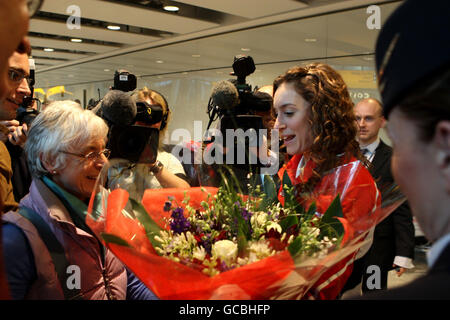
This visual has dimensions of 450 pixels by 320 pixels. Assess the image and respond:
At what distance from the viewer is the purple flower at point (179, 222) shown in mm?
956

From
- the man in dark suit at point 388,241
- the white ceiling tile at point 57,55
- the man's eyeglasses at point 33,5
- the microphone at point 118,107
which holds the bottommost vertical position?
the man in dark suit at point 388,241

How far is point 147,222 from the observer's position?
0.98 meters

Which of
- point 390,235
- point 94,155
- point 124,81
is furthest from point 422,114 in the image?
point 390,235

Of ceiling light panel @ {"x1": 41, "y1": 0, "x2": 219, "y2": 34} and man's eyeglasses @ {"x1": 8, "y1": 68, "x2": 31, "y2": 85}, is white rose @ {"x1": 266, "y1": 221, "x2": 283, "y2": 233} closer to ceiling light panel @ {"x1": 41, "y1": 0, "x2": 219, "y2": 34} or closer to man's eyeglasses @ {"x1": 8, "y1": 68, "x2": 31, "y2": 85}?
man's eyeglasses @ {"x1": 8, "y1": 68, "x2": 31, "y2": 85}

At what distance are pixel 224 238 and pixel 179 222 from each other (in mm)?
110

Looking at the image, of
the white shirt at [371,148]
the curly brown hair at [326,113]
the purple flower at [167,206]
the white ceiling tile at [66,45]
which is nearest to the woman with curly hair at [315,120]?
the curly brown hair at [326,113]

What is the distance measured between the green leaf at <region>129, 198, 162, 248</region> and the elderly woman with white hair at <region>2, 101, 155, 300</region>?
0.14 meters

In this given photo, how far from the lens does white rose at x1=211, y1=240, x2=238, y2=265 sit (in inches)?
33.5

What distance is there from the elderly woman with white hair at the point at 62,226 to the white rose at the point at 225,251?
0.37 meters

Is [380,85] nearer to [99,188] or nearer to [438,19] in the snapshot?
[438,19]

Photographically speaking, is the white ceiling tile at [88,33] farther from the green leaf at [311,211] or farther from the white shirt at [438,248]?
the white shirt at [438,248]

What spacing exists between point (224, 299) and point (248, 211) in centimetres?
27

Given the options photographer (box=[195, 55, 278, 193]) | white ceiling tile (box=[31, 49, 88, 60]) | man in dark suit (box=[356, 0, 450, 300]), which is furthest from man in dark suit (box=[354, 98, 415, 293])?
white ceiling tile (box=[31, 49, 88, 60])

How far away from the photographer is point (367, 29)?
14.0 ft
